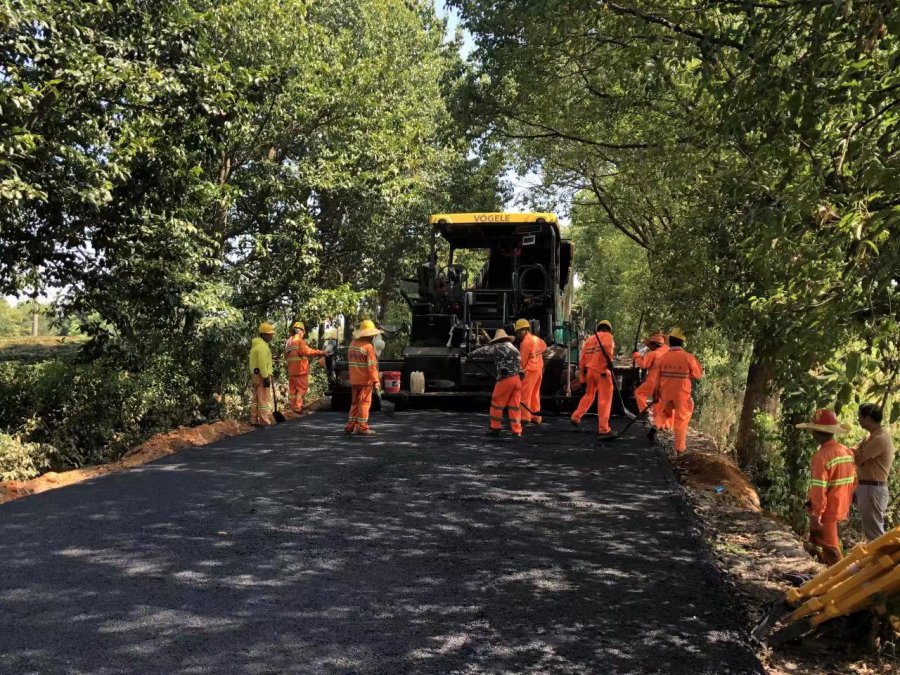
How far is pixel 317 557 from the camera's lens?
16.2 ft

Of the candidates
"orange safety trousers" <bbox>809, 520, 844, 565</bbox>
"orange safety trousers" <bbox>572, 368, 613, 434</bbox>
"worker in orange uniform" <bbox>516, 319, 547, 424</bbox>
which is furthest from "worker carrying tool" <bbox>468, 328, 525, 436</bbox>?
"orange safety trousers" <bbox>809, 520, 844, 565</bbox>

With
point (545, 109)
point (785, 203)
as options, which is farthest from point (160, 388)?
point (785, 203)

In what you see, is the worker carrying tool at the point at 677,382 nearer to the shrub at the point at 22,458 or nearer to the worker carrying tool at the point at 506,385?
the worker carrying tool at the point at 506,385

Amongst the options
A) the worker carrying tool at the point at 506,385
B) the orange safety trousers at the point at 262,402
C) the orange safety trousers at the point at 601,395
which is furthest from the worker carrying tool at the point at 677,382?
the orange safety trousers at the point at 262,402

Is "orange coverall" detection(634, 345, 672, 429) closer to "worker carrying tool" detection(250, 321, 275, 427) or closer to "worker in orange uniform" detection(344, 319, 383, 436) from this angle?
"worker in orange uniform" detection(344, 319, 383, 436)

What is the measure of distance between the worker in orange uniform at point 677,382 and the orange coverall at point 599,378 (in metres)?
1.03

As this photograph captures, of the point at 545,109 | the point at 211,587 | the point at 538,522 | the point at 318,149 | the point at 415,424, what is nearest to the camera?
the point at 211,587

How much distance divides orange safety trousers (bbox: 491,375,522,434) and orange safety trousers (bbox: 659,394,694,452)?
1.85 metres

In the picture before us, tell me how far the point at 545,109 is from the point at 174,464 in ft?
32.9

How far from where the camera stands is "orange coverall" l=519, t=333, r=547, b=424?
10523 mm

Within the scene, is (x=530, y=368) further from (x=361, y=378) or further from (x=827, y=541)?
(x=827, y=541)

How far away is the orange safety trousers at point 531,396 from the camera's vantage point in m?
11.0

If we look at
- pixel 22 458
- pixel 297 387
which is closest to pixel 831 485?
pixel 297 387

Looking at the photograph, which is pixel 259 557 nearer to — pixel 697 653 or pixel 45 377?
pixel 697 653
